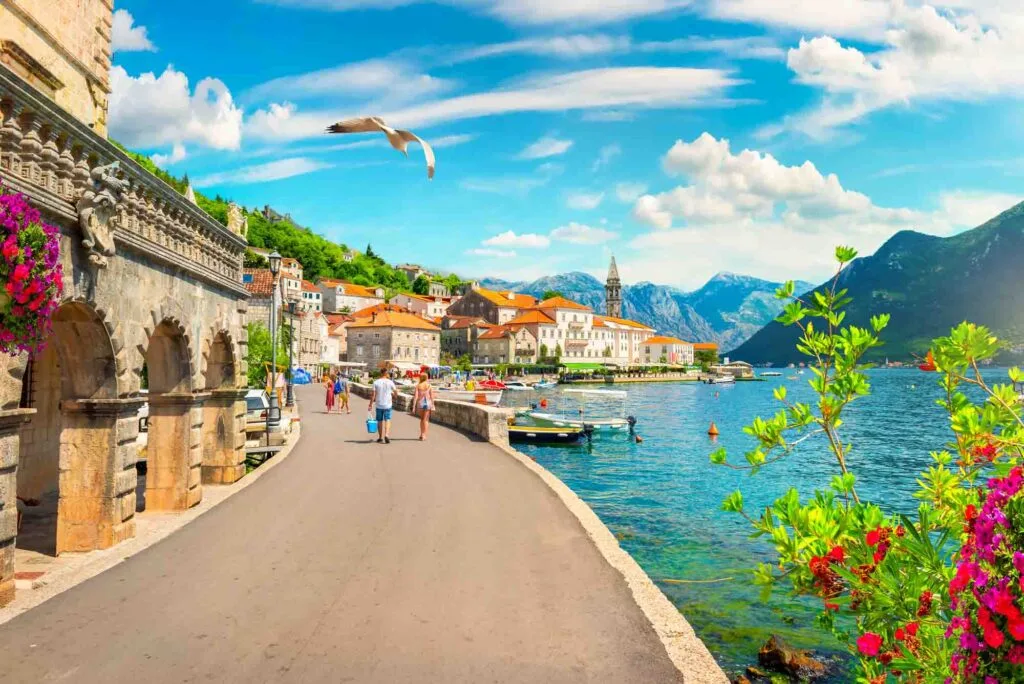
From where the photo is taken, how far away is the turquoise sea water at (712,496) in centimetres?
1241

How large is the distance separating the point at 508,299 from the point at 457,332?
21.1 m

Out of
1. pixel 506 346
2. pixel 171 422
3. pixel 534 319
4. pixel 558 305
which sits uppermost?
pixel 558 305

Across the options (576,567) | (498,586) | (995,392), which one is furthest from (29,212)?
(995,392)

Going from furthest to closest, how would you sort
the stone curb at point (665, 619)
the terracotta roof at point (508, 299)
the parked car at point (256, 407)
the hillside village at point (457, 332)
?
the terracotta roof at point (508, 299) < the hillside village at point (457, 332) < the parked car at point (256, 407) < the stone curb at point (665, 619)

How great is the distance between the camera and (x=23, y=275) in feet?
20.9

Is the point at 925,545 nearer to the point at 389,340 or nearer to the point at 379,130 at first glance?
the point at 379,130

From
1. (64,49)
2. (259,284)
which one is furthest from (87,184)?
(259,284)

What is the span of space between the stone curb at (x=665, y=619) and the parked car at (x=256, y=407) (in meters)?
19.7

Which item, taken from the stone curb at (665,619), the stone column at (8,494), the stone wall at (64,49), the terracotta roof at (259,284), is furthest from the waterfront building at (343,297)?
the stone column at (8,494)

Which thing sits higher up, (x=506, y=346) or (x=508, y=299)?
(x=508, y=299)

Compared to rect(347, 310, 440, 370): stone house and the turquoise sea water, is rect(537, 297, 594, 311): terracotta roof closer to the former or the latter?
rect(347, 310, 440, 370): stone house

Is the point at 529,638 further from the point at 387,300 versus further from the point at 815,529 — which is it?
the point at 387,300

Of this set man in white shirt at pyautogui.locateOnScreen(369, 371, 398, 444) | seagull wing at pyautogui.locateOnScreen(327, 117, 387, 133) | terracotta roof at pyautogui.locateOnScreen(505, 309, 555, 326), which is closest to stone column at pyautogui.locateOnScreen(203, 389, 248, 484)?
man in white shirt at pyautogui.locateOnScreen(369, 371, 398, 444)

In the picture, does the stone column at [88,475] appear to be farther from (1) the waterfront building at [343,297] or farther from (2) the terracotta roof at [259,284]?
(1) the waterfront building at [343,297]
